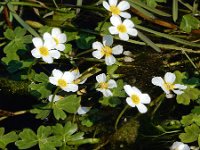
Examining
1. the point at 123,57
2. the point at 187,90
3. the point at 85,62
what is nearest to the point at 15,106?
the point at 85,62

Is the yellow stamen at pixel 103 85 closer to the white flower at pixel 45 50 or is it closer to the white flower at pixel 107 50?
the white flower at pixel 107 50

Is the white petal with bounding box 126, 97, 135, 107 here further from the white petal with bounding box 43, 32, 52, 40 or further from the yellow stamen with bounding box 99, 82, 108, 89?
the white petal with bounding box 43, 32, 52, 40

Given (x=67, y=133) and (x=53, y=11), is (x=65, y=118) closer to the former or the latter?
(x=67, y=133)

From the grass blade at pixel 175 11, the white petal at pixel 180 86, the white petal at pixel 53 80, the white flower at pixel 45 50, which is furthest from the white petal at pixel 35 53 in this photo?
the grass blade at pixel 175 11

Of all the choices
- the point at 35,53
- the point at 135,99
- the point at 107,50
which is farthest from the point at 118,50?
the point at 35,53

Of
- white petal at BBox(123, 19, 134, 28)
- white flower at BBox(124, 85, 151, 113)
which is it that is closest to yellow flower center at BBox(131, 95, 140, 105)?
white flower at BBox(124, 85, 151, 113)

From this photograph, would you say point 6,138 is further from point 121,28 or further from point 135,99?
point 121,28
